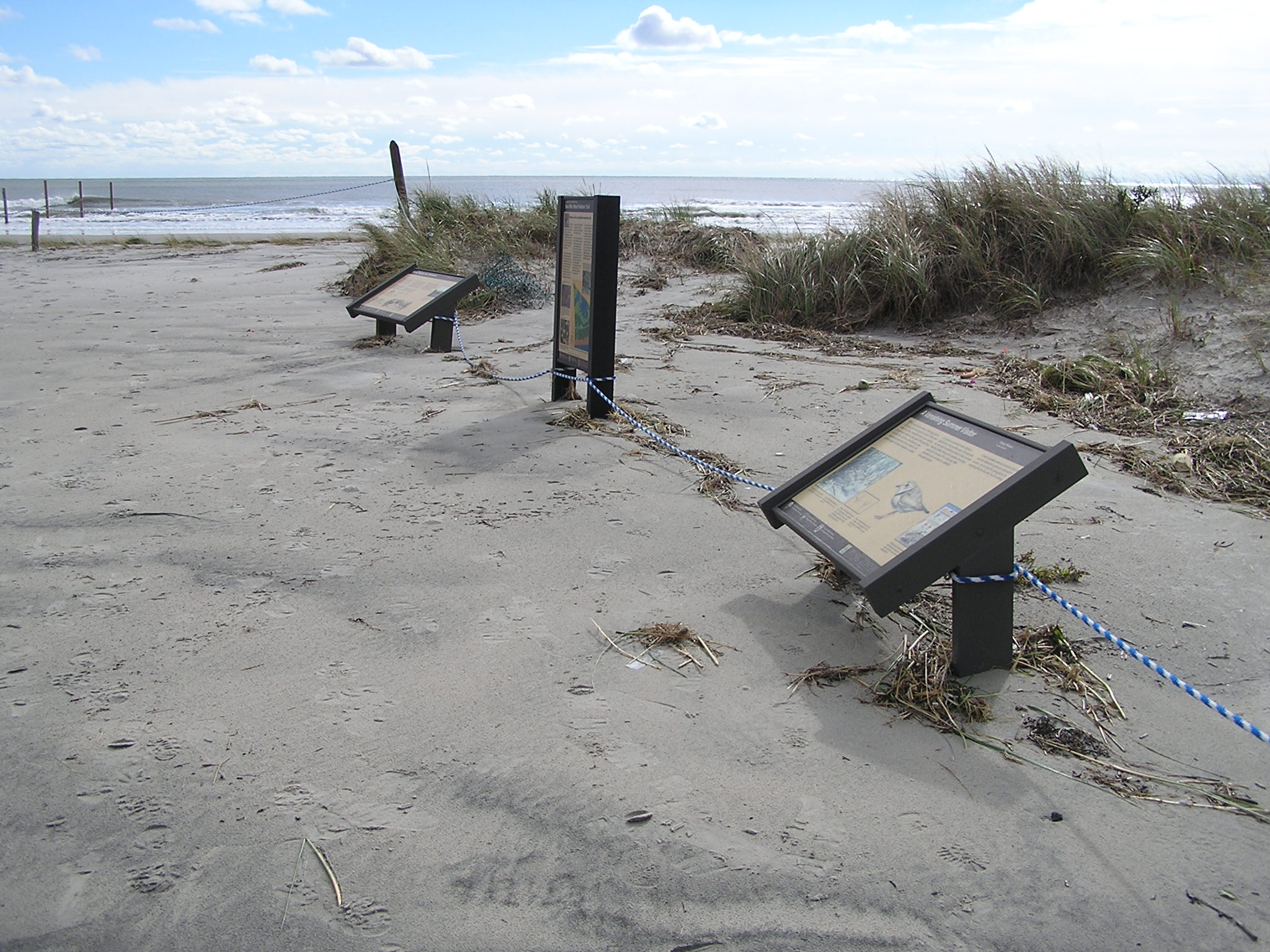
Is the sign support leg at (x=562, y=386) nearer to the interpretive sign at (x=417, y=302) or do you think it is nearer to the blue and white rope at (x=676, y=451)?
the blue and white rope at (x=676, y=451)

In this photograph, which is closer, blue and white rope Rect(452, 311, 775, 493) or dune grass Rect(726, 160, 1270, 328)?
blue and white rope Rect(452, 311, 775, 493)

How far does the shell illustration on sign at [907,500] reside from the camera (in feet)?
9.18

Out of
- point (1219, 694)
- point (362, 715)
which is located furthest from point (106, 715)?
point (1219, 694)

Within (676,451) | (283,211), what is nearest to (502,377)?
(676,451)

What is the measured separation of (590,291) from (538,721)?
138 inches

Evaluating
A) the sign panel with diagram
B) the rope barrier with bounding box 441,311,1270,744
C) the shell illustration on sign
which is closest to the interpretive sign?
the rope barrier with bounding box 441,311,1270,744

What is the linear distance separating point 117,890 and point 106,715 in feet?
2.36

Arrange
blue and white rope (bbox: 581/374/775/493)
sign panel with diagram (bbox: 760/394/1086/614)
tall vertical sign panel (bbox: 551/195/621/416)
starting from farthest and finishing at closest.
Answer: tall vertical sign panel (bbox: 551/195/621/416) → blue and white rope (bbox: 581/374/775/493) → sign panel with diagram (bbox: 760/394/1086/614)

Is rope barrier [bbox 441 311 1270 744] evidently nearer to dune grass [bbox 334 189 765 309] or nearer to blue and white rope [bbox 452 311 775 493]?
blue and white rope [bbox 452 311 775 493]

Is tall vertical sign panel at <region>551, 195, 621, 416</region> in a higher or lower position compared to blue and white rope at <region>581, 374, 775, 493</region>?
higher

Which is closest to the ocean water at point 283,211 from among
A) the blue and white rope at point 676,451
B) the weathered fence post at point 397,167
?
the weathered fence post at point 397,167

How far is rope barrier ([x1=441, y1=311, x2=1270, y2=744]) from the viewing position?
6.98ft

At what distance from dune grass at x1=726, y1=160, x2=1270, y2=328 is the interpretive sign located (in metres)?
2.95

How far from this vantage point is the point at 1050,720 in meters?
2.53
